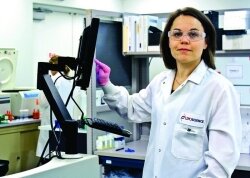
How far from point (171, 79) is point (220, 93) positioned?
284 mm

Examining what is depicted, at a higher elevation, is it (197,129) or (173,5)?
(173,5)

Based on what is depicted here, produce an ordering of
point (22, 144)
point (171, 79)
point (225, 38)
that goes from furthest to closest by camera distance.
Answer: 1. point (22, 144)
2. point (225, 38)
3. point (171, 79)

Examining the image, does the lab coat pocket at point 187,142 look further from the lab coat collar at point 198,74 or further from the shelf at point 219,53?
the shelf at point 219,53

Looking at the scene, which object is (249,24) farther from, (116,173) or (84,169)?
(84,169)

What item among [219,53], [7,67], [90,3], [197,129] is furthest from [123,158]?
[90,3]

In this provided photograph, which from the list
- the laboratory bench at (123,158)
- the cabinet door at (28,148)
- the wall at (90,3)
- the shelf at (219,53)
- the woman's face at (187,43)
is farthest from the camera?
the wall at (90,3)

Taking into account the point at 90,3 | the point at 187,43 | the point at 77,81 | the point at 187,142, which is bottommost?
the point at 187,142

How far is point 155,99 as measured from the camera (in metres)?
1.90

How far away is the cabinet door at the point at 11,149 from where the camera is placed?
11.1 feet

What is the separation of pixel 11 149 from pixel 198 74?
7.11ft

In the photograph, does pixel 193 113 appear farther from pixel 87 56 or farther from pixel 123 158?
pixel 123 158

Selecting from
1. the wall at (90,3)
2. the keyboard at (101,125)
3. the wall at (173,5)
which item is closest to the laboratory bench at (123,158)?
the keyboard at (101,125)

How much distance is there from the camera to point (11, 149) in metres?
3.45

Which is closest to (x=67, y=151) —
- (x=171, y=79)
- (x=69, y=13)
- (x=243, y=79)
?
(x=171, y=79)
